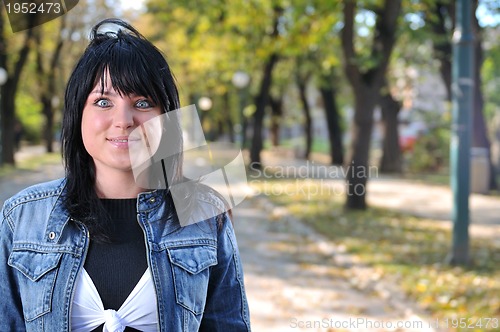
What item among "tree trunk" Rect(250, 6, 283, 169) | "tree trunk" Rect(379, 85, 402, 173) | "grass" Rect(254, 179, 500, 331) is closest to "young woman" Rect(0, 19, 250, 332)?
"grass" Rect(254, 179, 500, 331)

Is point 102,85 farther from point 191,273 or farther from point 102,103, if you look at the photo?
point 191,273

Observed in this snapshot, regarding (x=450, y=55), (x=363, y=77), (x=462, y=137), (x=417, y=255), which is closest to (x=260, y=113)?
(x=450, y=55)

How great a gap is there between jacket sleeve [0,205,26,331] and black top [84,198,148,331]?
0.74 ft

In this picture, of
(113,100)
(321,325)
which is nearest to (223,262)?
(113,100)

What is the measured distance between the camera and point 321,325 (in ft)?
19.8

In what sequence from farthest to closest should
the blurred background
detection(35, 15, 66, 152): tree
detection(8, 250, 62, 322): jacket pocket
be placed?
detection(35, 15, 66, 152): tree → the blurred background → detection(8, 250, 62, 322): jacket pocket

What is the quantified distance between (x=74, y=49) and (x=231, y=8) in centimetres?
1911

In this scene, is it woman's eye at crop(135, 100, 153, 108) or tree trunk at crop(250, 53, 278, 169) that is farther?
tree trunk at crop(250, 53, 278, 169)

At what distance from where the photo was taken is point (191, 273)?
6.24ft

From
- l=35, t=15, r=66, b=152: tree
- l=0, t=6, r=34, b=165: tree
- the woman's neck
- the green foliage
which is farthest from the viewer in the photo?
l=35, t=15, r=66, b=152: tree

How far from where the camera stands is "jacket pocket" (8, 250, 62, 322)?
1833 millimetres

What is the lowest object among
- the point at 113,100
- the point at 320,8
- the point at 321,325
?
the point at 321,325

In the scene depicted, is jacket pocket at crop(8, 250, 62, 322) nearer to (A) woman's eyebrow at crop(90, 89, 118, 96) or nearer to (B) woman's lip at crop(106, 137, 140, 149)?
(B) woman's lip at crop(106, 137, 140, 149)

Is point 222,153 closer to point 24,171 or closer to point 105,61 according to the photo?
point 105,61
